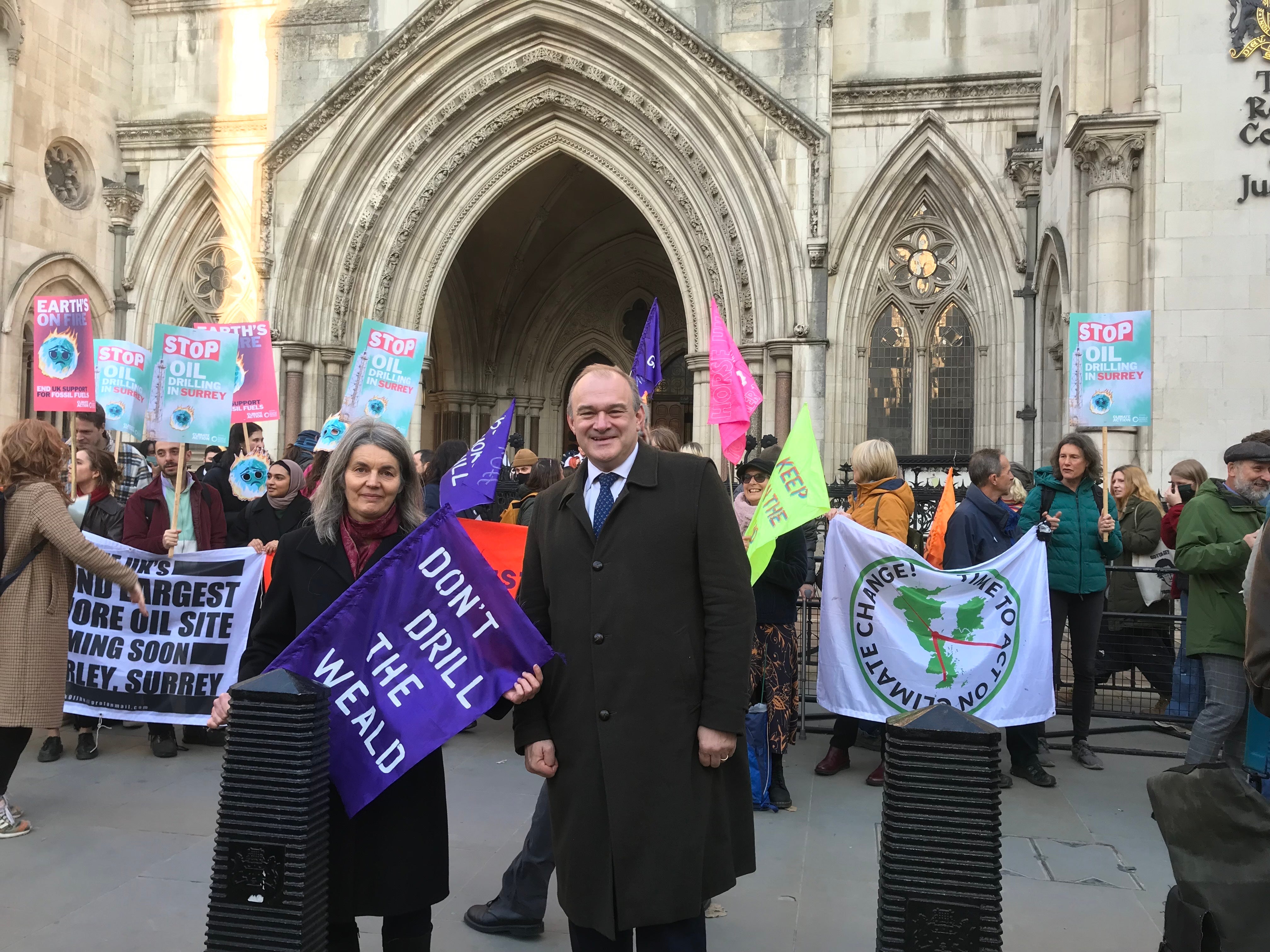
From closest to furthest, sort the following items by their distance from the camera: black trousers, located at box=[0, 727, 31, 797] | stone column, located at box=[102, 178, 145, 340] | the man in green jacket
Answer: black trousers, located at box=[0, 727, 31, 797] → the man in green jacket → stone column, located at box=[102, 178, 145, 340]

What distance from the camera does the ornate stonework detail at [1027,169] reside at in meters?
14.4

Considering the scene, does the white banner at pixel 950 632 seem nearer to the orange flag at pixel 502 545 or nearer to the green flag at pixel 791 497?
the green flag at pixel 791 497

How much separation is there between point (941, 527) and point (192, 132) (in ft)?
50.3

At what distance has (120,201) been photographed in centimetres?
1759

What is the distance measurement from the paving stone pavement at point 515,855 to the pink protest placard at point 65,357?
204 inches

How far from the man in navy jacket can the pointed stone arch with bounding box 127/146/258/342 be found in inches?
574

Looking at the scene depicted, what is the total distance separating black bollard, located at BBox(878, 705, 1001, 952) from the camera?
2557mm

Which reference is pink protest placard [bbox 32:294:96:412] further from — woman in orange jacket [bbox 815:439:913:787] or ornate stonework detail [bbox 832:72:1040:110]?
ornate stonework detail [bbox 832:72:1040:110]

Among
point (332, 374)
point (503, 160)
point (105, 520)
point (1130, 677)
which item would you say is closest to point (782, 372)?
point (503, 160)

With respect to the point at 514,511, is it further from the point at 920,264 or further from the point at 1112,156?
the point at 920,264

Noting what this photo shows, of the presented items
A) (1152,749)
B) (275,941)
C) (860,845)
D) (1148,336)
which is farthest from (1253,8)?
(275,941)

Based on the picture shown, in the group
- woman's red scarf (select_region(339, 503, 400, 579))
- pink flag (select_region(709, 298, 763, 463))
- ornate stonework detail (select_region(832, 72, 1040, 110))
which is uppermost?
ornate stonework detail (select_region(832, 72, 1040, 110))

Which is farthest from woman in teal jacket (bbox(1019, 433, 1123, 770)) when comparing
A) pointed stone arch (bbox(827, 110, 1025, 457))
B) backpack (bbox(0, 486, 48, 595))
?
pointed stone arch (bbox(827, 110, 1025, 457))

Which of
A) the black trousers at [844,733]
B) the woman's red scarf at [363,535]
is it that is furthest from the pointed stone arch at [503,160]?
the woman's red scarf at [363,535]
